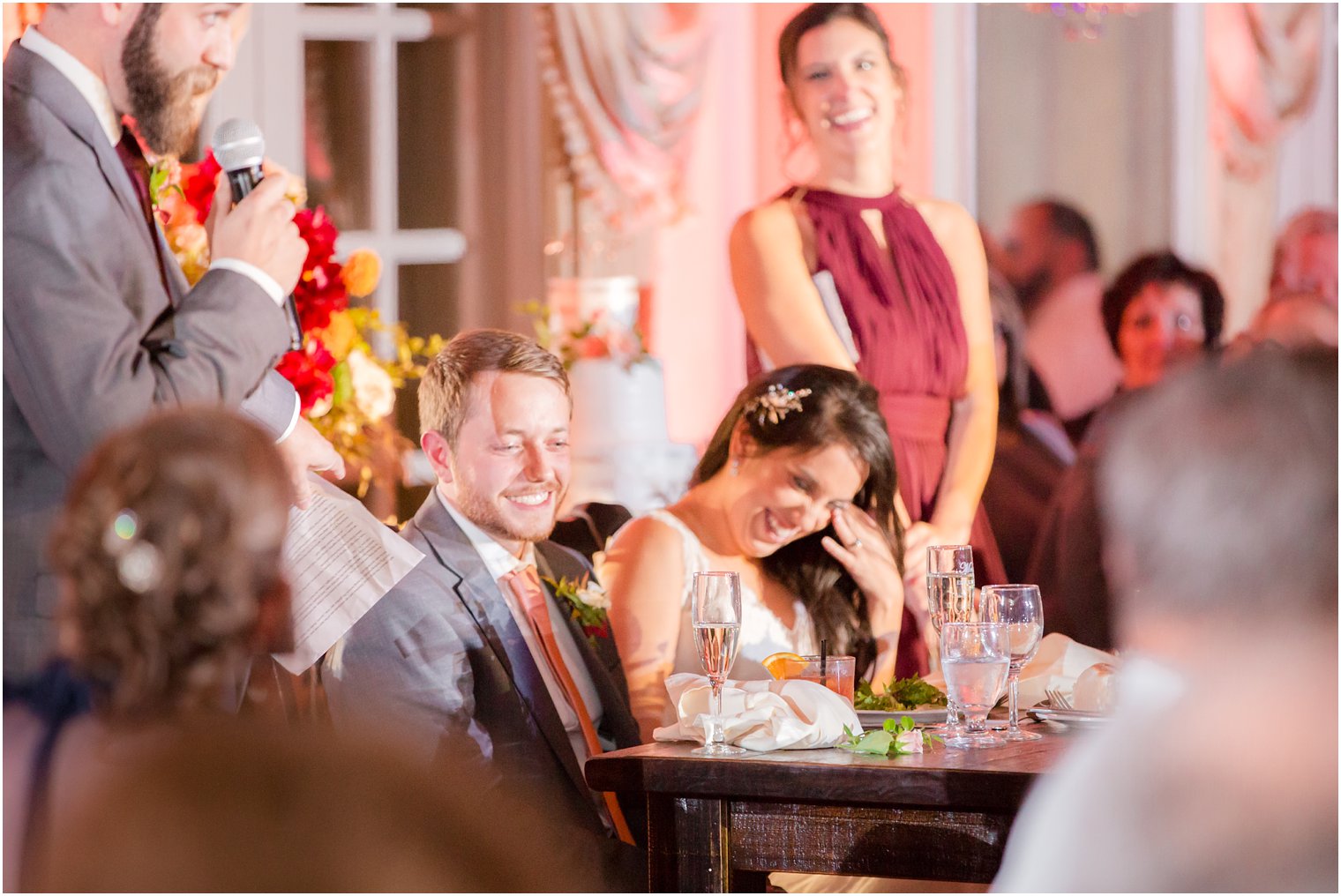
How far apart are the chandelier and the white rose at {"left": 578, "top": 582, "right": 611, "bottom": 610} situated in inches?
72.2

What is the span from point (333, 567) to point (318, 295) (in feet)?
1.71

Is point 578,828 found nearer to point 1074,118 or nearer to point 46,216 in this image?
point 46,216

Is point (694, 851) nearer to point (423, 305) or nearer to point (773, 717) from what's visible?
point (773, 717)

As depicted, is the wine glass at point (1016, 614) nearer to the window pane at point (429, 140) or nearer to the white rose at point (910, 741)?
the white rose at point (910, 741)

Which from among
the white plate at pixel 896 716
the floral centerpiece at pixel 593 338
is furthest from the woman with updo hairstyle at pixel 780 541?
the white plate at pixel 896 716

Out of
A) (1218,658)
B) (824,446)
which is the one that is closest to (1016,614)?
(824,446)

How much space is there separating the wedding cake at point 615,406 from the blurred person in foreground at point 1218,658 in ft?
8.98

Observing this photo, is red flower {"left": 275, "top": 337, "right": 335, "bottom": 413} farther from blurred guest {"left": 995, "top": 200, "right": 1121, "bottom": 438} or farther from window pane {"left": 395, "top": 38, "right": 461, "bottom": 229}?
blurred guest {"left": 995, "top": 200, "right": 1121, "bottom": 438}

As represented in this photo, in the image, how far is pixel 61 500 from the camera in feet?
7.87

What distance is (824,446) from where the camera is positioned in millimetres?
3311

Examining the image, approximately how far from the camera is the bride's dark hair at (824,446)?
10.9ft

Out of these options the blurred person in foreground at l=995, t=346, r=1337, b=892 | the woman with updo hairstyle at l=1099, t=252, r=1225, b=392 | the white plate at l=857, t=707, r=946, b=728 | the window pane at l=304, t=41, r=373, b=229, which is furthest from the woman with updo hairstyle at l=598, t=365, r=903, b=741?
the blurred person in foreground at l=995, t=346, r=1337, b=892

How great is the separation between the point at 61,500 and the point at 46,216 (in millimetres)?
433

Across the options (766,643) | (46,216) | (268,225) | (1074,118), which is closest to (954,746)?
(766,643)
